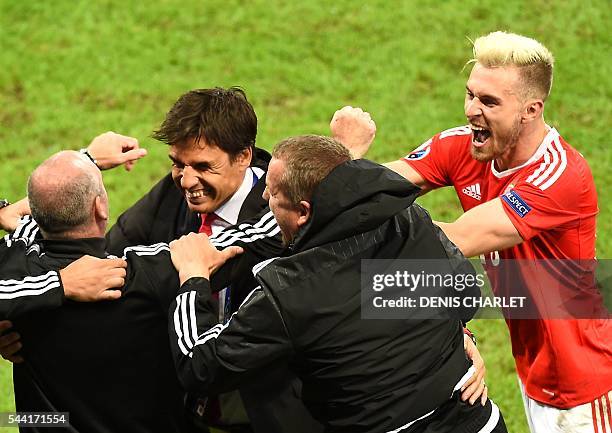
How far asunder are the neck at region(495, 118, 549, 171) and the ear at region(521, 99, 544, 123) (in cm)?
3

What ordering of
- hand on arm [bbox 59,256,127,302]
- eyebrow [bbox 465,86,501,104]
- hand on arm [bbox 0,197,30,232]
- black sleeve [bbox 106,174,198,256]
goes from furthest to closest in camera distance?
1. black sleeve [bbox 106,174,198,256]
2. hand on arm [bbox 0,197,30,232]
3. eyebrow [bbox 465,86,501,104]
4. hand on arm [bbox 59,256,127,302]

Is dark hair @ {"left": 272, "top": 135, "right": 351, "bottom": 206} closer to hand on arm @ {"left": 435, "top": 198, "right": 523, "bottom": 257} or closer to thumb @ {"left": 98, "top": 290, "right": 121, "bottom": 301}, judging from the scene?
thumb @ {"left": 98, "top": 290, "right": 121, "bottom": 301}

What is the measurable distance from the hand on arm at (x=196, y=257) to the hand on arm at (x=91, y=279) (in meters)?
0.26

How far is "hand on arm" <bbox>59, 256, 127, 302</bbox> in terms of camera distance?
16.2 ft

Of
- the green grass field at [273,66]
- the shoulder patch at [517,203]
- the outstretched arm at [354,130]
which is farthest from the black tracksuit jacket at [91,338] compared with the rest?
the green grass field at [273,66]

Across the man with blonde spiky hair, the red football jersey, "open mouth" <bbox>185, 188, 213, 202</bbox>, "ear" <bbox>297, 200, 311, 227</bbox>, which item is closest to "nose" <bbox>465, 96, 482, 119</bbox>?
the man with blonde spiky hair

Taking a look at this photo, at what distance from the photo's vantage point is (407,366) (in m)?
4.84

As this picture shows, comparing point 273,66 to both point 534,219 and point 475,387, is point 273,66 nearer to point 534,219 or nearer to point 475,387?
point 534,219

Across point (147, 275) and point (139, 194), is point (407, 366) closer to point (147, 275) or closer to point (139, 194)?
point (147, 275)

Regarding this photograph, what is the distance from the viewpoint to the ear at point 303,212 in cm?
480

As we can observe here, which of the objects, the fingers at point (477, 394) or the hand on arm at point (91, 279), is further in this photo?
Answer: the fingers at point (477, 394)

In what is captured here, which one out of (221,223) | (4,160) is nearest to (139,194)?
(4,160)

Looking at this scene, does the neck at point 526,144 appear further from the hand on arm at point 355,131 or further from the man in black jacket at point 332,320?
the man in black jacket at point 332,320

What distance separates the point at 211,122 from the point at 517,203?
1.56 metres
